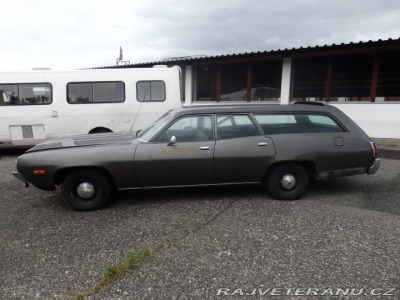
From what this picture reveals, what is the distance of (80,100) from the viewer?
825 centimetres

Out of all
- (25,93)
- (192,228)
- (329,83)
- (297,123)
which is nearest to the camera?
(192,228)

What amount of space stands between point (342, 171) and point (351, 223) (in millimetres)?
1085

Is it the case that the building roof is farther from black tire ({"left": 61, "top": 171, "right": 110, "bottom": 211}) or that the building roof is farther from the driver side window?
black tire ({"left": 61, "top": 171, "right": 110, "bottom": 211})

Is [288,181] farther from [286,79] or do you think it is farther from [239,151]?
[286,79]

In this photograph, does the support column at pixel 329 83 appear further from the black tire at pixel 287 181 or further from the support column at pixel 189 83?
the black tire at pixel 287 181

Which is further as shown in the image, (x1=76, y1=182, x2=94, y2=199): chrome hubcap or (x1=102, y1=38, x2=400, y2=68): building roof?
(x1=102, y1=38, x2=400, y2=68): building roof

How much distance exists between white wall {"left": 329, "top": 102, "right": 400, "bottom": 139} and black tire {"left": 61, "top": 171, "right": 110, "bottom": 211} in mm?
9803

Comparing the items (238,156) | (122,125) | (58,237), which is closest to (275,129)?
(238,156)

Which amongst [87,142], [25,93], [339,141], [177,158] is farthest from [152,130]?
[25,93]

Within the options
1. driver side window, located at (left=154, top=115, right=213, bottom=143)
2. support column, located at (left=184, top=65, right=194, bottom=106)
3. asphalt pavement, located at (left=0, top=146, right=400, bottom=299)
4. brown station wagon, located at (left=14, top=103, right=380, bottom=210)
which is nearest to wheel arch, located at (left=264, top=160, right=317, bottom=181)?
brown station wagon, located at (left=14, top=103, right=380, bottom=210)

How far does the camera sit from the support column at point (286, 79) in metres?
11.7

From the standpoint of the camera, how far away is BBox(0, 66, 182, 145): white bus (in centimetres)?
813

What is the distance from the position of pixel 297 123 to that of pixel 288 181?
2.93 feet

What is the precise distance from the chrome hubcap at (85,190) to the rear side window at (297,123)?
2548mm
